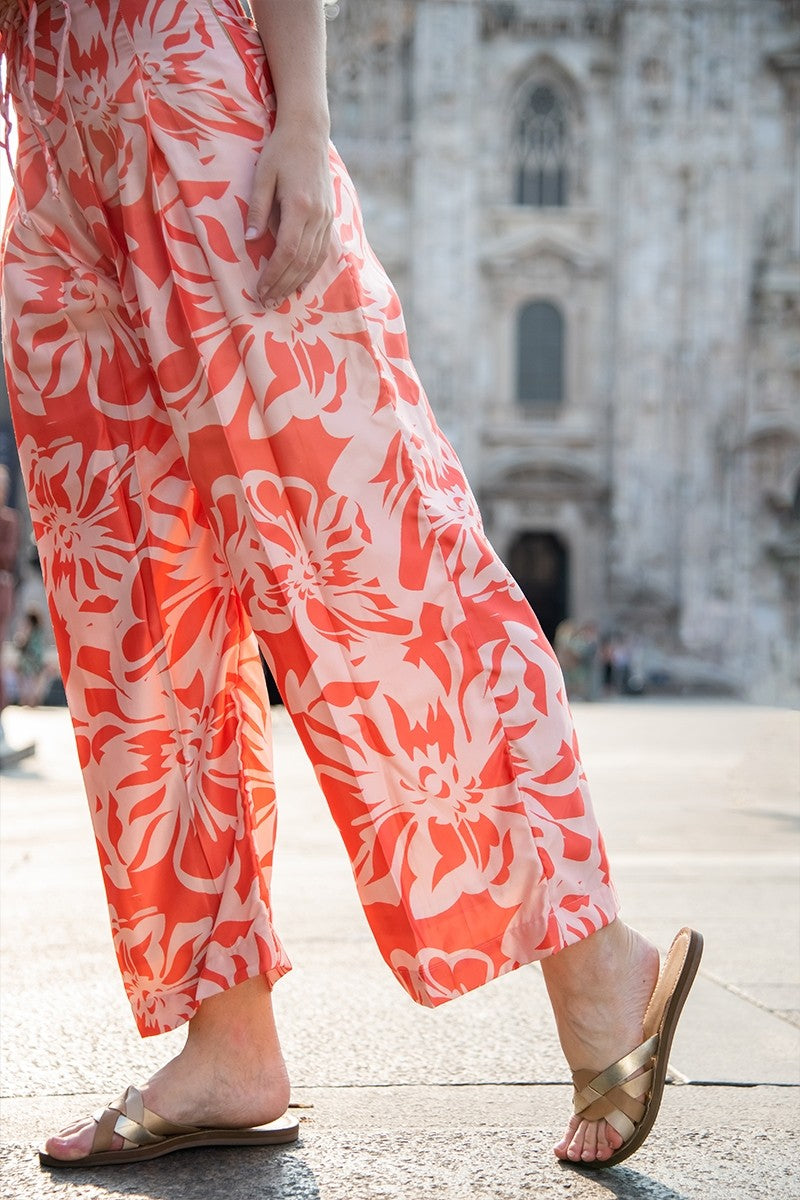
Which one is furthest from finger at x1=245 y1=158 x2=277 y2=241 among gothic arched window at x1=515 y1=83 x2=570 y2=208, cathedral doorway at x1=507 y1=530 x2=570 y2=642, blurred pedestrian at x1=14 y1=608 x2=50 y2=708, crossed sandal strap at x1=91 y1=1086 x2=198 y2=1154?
gothic arched window at x1=515 y1=83 x2=570 y2=208

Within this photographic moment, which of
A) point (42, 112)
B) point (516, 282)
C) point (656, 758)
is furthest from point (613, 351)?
point (42, 112)

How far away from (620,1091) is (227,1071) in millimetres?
357

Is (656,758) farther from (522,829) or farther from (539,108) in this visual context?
(539,108)

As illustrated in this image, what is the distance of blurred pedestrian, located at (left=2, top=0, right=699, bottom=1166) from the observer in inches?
49.7

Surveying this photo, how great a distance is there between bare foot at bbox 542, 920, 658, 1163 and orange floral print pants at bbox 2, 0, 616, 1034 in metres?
0.05

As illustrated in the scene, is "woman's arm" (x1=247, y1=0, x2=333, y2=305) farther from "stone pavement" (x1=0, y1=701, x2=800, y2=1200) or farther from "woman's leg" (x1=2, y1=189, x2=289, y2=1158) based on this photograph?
"stone pavement" (x1=0, y1=701, x2=800, y2=1200)

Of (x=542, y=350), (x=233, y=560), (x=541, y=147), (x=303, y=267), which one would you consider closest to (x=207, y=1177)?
(x=233, y=560)

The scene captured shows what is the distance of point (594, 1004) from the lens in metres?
1.29

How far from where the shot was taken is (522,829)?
1.25 metres

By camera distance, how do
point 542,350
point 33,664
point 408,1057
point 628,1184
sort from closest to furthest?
point 628,1184 < point 408,1057 < point 33,664 < point 542,350

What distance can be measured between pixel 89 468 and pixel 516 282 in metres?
22.1

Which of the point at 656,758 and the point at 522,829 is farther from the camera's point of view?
the point at 656,758

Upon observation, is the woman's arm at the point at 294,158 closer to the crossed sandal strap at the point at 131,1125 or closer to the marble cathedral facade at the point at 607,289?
the crossed sandal strap at the point at 131,1125

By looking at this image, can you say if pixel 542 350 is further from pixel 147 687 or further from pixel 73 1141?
pixel 73 1141
